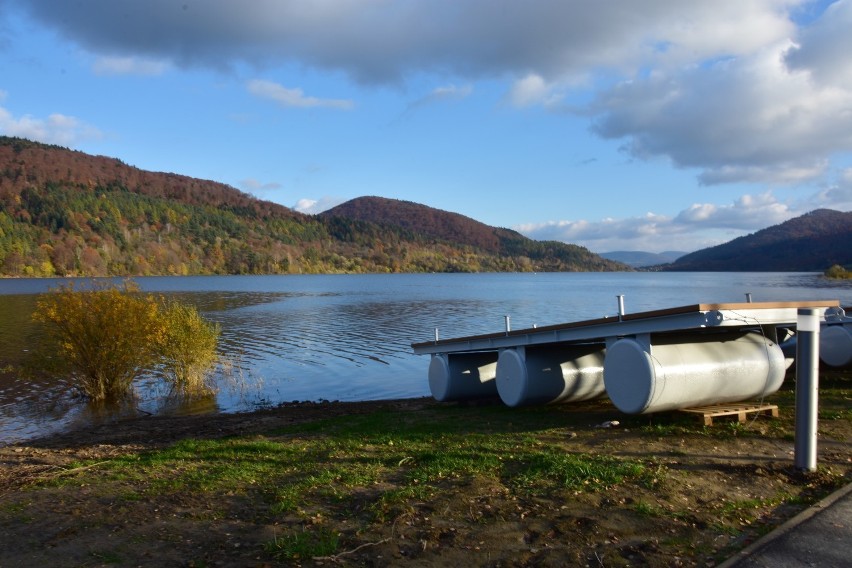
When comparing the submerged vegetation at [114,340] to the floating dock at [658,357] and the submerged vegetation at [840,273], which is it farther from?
the submerged vegetation at [840,273]

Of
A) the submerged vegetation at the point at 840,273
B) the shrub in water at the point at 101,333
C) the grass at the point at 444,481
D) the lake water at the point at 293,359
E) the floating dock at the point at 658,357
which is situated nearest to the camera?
the grass at the point at 444,481

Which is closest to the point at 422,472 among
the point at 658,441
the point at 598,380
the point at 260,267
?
the point at 658,441

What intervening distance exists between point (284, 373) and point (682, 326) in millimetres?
18513

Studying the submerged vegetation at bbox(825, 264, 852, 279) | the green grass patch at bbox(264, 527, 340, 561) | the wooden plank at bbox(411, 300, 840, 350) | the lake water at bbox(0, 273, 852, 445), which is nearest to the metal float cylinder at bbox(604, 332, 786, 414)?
the wooden plank at bbox(411, 300, 840, 350)

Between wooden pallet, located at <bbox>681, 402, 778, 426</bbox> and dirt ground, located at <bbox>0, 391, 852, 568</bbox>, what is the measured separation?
2.71 ft

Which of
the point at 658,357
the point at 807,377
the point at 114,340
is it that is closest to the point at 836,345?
the point at 658,357

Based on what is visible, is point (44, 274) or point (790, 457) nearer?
point (790, 457)

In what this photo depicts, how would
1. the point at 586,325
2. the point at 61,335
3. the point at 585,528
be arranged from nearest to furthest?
1. the point at 585,528
2. the point at 586,325
3. the point at 61,335

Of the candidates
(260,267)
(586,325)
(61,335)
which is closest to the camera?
(586,325)

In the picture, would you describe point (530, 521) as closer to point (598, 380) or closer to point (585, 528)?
point (585, 528)

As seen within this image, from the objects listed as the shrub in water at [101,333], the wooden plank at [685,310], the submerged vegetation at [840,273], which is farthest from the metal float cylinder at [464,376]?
the submerged vegetation at [840,273]

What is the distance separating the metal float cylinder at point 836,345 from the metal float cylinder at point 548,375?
5.44m

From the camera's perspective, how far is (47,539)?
5.40 m

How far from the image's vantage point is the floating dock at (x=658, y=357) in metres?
8.86
